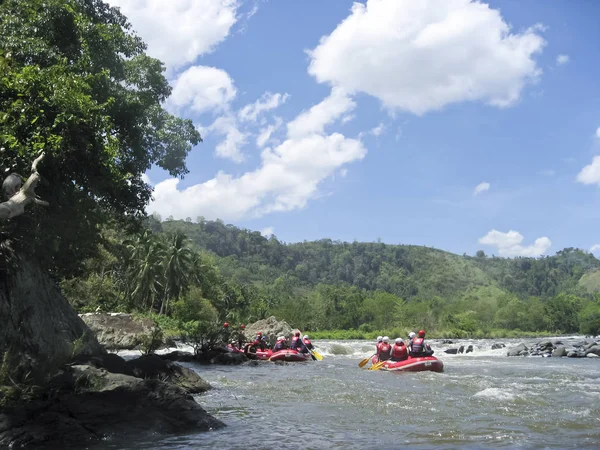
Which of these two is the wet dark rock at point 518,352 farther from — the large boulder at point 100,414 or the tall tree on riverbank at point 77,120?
the large boulder at point 100,414

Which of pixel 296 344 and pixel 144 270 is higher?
pixel 144 270

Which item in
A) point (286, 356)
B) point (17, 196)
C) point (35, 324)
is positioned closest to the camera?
point (17, 196)

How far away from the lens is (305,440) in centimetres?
801

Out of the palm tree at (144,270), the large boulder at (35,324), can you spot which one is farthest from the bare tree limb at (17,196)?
the palm tree at (144,270)

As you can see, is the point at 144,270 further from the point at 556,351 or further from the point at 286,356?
the point at 556,351

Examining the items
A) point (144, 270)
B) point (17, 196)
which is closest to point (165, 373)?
point (17, 196)

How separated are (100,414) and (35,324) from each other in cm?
369

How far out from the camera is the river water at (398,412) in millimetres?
7953

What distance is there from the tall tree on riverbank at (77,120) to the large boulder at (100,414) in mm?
3140

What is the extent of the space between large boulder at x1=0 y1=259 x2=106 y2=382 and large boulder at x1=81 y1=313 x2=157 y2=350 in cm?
1937

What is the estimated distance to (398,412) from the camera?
431 inches

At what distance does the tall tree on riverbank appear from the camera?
9406 mm

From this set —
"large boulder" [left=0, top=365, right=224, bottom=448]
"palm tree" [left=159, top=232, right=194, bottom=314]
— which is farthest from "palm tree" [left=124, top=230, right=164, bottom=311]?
"large boulder" [left=0, top=365, right=224, bottom=448]

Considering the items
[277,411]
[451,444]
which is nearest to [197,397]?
[277,411]
